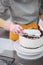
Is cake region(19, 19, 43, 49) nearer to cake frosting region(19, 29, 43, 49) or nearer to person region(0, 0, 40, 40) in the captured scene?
cake frosting region(19, 29, 43, 49)

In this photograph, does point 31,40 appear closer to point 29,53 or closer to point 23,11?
point 29,53

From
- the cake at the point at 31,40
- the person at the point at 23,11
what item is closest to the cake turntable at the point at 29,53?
the cake at the point at 31,40

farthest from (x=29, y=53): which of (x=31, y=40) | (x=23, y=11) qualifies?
(x=23, y=11)

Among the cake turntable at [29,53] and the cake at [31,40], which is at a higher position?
the cake at [31,40]

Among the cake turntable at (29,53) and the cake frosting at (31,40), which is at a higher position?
the cake frosting at (31,40)

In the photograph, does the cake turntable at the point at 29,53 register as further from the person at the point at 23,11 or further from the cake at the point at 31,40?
the person at the point at 23,11

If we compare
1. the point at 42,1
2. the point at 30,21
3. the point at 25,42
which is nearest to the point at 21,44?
the point at 25,42

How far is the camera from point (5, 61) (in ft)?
2.78

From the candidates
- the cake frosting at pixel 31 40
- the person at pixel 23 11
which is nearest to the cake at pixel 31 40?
the cake frosting at pixel 31 40

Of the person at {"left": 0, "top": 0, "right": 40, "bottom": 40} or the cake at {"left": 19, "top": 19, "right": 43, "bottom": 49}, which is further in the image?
the person at {"left": 0, "top": 0, "right": 40, "bottom": 40}

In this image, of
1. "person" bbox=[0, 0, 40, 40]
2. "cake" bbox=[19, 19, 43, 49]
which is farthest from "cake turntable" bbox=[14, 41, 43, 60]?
"person" bbox=[0, 0, 40, 40]

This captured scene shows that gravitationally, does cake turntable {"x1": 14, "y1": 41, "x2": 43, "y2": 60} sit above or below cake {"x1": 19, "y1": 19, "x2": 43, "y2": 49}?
below

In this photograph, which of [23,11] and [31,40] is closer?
[31,40]

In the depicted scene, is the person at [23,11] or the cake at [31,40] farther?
the person at [23,11]
